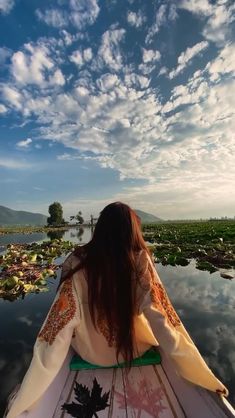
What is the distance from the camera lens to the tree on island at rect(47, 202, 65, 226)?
83.4 m

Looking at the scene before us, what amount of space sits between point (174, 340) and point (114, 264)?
931mm

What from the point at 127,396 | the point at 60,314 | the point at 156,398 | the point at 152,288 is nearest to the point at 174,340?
the point at 152,288

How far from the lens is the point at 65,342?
3.01 metres

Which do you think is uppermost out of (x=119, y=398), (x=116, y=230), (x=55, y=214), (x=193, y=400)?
(x=55, y=214)

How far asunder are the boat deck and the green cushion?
4 cm

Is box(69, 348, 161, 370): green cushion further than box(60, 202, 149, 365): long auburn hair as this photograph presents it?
Yes

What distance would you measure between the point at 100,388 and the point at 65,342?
881 millimetres

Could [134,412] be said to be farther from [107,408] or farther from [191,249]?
[191,249]

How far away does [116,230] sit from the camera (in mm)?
3340

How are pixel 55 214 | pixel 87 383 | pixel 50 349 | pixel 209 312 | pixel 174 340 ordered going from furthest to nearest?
1. pixel 55 214
2. pixel 209 312
3. pixel 87 383
4. pixel 174 340
5. pixel 50 349

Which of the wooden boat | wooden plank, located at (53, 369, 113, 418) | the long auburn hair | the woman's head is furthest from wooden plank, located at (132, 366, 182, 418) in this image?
the woman's head

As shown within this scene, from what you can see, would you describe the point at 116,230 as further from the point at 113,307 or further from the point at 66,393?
the point at 66,393

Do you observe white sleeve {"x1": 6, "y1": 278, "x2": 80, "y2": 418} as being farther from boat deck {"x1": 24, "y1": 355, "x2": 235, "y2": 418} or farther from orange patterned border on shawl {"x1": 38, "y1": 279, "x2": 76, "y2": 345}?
boat deck {"x1": 24, "y1": 355, "x2": 235, "y2": 418}

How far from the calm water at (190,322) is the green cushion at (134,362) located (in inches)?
48.0
